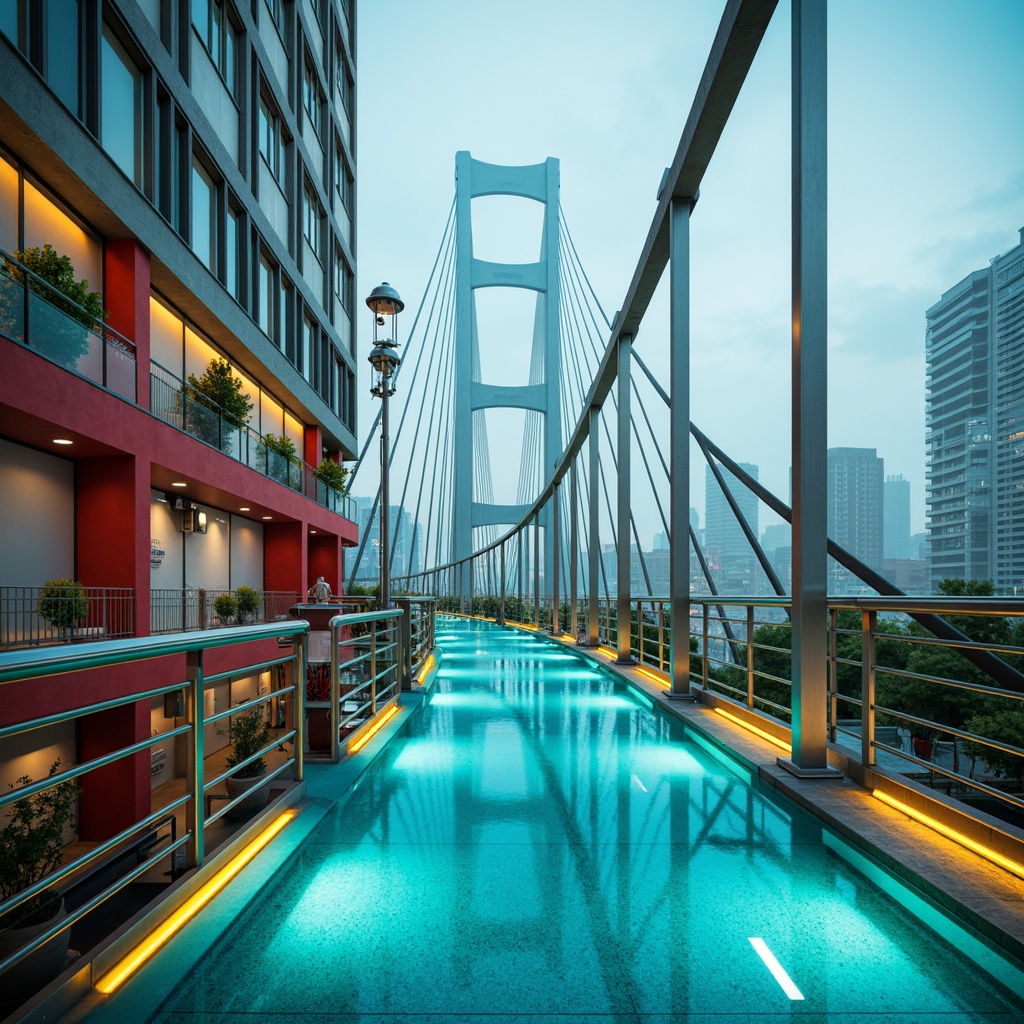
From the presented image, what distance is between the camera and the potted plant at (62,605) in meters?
8.98

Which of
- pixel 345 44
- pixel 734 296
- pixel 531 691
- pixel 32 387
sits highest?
pixel 345 44

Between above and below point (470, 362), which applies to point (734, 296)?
below

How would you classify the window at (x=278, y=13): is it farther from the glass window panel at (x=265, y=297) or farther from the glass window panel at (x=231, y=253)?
the glass window panel at (x=231, y=253)

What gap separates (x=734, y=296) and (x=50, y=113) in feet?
31.6

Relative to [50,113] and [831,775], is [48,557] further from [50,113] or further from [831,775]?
[831,775]

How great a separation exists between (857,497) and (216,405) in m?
11.4

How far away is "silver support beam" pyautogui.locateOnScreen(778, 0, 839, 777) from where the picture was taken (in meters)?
3.83

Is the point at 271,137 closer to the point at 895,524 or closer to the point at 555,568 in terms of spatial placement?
the point at 555,568

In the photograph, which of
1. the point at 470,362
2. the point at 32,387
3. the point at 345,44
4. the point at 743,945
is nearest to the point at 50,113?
the point at 32,387

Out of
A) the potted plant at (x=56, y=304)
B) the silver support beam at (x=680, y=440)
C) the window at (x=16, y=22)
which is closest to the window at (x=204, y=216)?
the potted plant at (x=56, y=304)

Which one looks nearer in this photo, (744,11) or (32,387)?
(744,11)

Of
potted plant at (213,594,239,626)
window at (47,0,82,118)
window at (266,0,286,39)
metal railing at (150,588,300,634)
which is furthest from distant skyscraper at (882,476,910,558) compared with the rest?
window at (266,0,286,39)

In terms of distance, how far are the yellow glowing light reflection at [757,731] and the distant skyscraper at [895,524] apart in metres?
6.64

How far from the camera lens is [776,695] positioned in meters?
24.6
